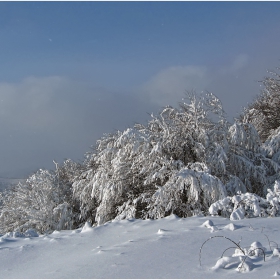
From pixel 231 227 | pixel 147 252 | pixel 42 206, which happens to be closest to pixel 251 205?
pixel 231 227

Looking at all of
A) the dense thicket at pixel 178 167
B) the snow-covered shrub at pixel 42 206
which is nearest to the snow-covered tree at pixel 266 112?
the dense thicket at pixel 178 167

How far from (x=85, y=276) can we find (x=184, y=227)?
6.88ft

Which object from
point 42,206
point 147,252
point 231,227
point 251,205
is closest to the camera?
point 147,252

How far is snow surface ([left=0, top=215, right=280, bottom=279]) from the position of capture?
3150 millimetres

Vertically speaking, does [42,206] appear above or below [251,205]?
below

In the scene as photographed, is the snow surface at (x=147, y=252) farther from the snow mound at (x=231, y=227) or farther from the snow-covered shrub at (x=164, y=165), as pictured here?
the snow-covered shrub at (x=164, y=165)

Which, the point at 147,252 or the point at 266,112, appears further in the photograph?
the point at 266,112

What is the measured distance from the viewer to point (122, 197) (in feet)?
47.5

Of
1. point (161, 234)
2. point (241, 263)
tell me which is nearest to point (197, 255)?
→ point (241, 263)

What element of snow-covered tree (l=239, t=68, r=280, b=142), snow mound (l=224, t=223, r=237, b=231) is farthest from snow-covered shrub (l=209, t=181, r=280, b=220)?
snow-covered tree (l=239, t=68, r=280, b=142)

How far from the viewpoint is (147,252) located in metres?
3.78

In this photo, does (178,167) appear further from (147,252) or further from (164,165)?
(147,252)

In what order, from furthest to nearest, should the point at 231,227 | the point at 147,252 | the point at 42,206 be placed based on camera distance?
the point at 42,206
the point at 231,227
the point at 147,252

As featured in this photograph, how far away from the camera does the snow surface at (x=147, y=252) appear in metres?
3.15
